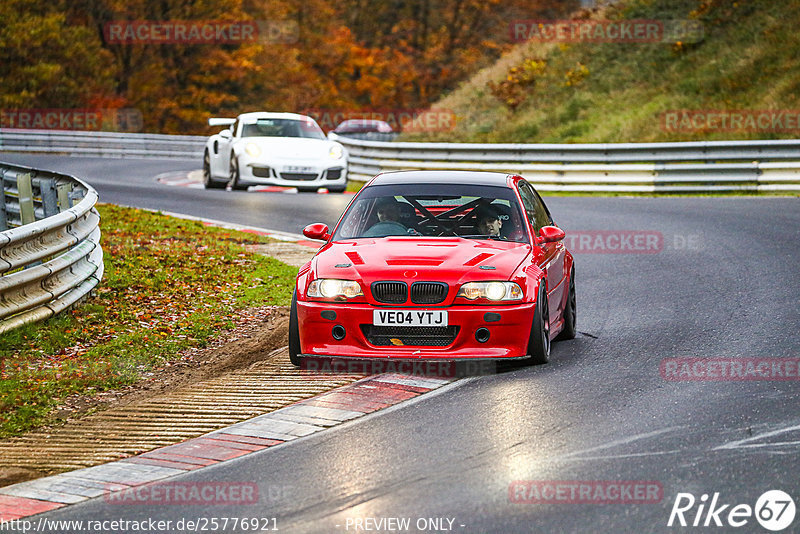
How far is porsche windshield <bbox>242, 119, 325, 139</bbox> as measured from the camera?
23109 millimetres

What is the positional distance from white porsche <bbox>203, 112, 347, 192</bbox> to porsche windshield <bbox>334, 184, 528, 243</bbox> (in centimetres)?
1281

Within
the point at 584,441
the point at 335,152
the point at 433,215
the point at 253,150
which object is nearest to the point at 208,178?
the point at 253,150

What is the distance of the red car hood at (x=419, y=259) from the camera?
806 cm

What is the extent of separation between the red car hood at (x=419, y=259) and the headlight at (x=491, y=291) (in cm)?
5

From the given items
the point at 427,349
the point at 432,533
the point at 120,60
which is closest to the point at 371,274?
the point at 427,349

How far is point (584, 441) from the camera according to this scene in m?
6.30

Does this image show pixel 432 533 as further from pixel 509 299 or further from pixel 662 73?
pixel 662 73

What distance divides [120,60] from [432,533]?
53.6 metres

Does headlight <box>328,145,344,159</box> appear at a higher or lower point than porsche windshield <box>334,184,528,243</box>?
lower

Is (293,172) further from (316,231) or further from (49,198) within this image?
(316,231)

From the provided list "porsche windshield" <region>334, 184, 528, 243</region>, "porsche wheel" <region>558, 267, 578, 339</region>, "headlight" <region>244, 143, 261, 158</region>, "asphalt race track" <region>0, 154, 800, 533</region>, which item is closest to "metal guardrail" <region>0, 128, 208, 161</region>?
"headlight" <region>244, 143, 261, 158</region>

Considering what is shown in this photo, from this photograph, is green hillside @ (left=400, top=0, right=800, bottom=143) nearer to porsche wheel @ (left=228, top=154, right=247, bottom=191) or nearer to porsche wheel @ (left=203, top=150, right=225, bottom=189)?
porsche wheel @ (left=203, top=150, right=225, bottom=189)

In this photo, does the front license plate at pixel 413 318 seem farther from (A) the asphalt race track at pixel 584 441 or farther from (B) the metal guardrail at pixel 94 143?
(B) the metal guardrail at pixel 94 143

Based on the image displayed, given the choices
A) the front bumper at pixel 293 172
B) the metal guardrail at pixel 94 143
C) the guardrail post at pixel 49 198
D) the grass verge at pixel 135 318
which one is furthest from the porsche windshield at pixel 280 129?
the metal guardrail at pixel 94 143
